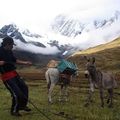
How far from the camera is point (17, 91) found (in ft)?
61.1

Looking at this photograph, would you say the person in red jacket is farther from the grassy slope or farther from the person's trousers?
the grassy slope

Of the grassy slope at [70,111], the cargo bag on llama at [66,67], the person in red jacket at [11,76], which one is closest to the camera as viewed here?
the person in red jacket at [11,76]

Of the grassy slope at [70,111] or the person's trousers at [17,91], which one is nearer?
the person's trousers at [17,91]

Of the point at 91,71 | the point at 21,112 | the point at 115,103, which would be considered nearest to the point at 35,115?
the point at 21,112

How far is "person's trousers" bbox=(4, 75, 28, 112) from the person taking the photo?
18.6m

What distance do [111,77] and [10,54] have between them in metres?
8.61

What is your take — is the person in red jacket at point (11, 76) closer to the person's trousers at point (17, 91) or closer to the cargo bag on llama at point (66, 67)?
the person's trousers at point (17, 91)

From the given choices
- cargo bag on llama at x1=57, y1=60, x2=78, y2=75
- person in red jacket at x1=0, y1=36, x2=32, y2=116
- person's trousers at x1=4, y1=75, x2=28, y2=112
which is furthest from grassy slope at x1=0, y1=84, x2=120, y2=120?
cargo bag on llama at x1=57, y1=60, x2=78, y2=75

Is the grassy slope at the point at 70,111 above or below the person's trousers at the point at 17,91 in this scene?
below

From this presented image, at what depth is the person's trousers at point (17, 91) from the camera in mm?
18641

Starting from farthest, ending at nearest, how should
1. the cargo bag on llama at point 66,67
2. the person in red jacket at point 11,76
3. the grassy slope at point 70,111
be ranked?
the cargo bag on llama at point 66,67 < the grassy slope at point 70,111 < the person in red jacket at point 11,76

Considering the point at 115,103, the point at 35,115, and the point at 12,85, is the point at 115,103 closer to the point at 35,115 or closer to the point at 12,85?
the point at 35,115

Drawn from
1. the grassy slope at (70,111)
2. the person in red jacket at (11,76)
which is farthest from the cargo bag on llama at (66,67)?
the person in red jacket at (11,76)

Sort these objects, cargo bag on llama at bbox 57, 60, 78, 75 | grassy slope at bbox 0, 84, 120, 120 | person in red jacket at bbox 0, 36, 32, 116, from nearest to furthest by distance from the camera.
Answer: person in red jacket at bbox 0, 36, 32, 116
grassy slope at bbox 0, 84, 120, 120
cargo bag on llama at bbox 57, 60, 78, 75
